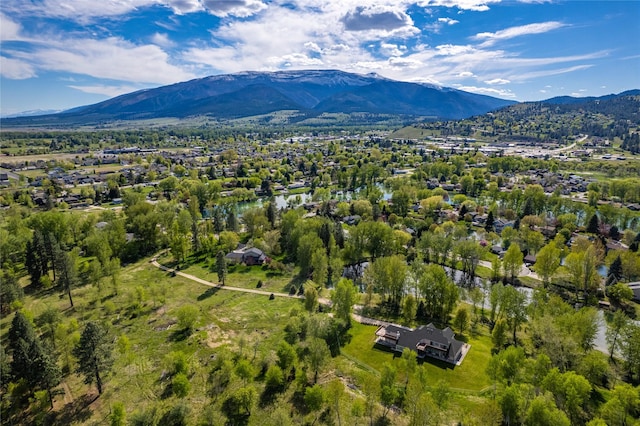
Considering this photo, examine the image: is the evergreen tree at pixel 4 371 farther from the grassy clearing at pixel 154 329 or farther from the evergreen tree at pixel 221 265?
the evergreen tree at pixel 221 265

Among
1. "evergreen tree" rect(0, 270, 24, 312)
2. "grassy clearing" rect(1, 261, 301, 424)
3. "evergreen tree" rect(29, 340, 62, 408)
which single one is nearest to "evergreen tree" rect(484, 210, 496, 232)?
"grassy clearing" rect(1, 261, 301, 424)

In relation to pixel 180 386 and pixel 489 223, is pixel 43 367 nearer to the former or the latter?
pixel 180 386

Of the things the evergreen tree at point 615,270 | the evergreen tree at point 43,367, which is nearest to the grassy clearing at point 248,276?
the evergreen tree at point 43,367

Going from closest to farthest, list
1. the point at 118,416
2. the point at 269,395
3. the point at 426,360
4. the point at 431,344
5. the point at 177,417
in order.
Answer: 1. the point at 118,416
2. the point at 177,417
3. the point at 269,395
4. the point at 426,360
5. the point at 431,344

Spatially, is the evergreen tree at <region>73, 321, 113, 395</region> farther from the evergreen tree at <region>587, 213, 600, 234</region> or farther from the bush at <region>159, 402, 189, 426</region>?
the evergreen tree at <region>587, 213, 600, 234</region>

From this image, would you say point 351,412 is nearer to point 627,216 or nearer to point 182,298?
point 182,298

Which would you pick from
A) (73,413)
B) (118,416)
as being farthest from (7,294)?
(118,416)
